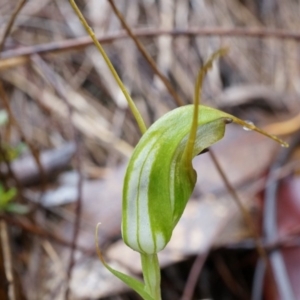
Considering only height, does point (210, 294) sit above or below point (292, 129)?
below

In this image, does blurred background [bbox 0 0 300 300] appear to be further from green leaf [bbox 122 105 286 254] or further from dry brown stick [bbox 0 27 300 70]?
green leaf [bbox 122 105 286 254]

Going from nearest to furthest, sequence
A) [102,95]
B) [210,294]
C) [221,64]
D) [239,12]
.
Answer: [210,294] → [102,95] → [221,64] → [239,12]

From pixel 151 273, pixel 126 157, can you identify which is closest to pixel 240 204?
pixel 151 273

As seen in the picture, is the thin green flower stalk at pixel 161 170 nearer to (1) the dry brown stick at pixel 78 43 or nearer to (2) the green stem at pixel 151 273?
(2) the green stem at pixel 151 273

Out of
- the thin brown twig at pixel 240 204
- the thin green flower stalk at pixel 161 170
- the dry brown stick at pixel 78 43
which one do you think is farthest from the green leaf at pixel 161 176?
the dry brown stick at pixel 78 43

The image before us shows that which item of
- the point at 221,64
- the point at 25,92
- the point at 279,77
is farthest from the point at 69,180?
the point at 279,77

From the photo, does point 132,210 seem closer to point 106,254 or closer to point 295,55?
point 106,254
